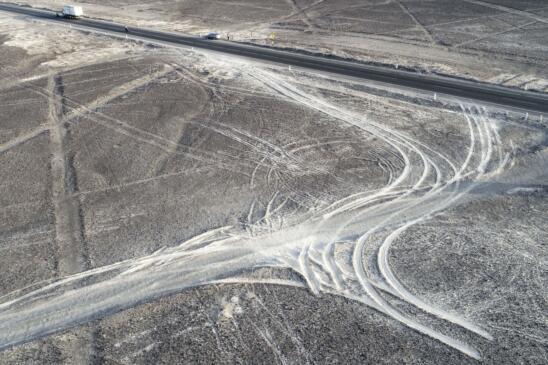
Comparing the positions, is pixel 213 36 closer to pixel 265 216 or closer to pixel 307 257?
pixel 265 216

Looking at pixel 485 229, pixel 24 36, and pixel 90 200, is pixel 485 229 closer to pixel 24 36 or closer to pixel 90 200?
pixel 90 200

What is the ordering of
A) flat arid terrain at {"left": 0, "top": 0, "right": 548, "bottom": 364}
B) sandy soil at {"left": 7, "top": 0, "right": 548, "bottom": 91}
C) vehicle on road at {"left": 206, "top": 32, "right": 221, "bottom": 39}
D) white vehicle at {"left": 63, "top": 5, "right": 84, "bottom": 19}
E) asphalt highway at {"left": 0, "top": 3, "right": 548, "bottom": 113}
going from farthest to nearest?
1. white vehicle at {"left": 63, "top": 5, "right": 84, "bottom": 19}
2. vehicle on road at {"left": 206, "top": 32, "right": 221, "bottom": 39}
3. sandy soil at {"left": 7, "top": 0, "right": 548, "bottom": 91}
4. asphalt highway at {"left": 0, "top": 3, "right": 548, "bottom": 113}
5. flat arid terrain at {"left": 0, "top": 0, "right": 548, "bottom": 364}

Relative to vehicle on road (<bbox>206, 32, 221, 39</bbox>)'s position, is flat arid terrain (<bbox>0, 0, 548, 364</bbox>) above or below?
below

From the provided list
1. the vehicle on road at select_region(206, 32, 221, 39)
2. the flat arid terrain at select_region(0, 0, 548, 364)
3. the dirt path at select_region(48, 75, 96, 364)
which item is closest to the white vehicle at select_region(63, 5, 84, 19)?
the flat arid terrain at select_region(0, 0, 548, 364)

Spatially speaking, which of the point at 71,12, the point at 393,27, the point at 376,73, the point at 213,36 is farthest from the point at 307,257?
the point at 71,12

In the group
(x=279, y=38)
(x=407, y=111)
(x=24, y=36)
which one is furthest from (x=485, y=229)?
(x=24, y=36)

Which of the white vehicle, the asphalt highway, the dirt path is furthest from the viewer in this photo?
the white vehicle

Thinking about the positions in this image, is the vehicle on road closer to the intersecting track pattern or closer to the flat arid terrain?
the flat arid terrain

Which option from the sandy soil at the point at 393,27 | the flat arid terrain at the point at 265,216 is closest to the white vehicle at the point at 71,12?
the sandy soil at the point at 393,27
